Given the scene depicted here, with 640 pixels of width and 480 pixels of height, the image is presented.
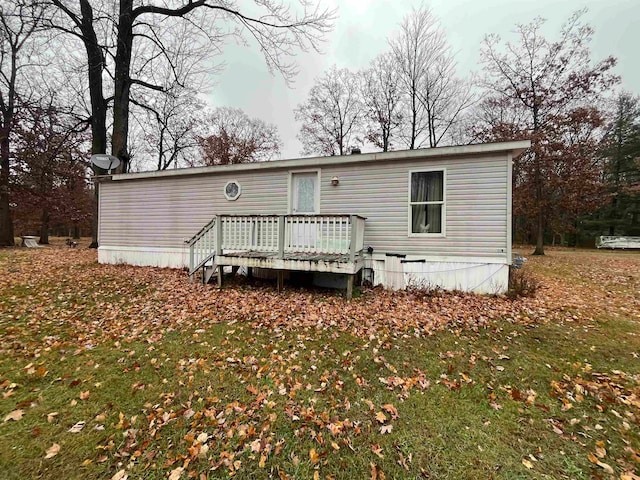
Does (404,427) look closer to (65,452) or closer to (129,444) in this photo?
(129,444)

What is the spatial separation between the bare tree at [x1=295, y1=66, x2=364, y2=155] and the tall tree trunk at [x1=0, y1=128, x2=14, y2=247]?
17181mm

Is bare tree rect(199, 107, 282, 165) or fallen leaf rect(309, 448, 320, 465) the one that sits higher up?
bare tree rect(199, 107, 282, 165)

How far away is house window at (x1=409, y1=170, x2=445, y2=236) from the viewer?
661 centimetres

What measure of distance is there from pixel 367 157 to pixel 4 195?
18020mm

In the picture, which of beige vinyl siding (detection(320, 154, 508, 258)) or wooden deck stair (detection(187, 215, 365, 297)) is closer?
wooden deck stair (detection(187, 215, 365, 297))

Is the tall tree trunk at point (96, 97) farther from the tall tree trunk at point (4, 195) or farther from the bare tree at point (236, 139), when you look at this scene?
the bare tree at point (236, 139)

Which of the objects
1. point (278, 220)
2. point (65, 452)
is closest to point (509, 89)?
point (278, 220)

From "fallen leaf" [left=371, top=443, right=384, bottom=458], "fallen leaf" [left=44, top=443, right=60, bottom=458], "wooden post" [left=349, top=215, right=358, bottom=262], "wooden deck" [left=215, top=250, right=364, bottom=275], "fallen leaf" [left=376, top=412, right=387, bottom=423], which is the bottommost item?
"fallen leaf" [left=44, top=443, right=60, bottom=458]

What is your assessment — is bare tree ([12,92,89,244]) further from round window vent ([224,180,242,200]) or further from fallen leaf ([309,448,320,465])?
fallen leaf ([309,448,320,465])

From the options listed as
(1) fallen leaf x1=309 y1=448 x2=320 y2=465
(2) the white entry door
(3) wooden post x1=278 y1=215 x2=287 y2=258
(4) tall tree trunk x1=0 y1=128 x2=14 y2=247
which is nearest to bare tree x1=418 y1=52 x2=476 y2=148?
(2) the white entry door

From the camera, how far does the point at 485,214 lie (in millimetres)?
6242

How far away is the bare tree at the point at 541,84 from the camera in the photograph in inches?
541

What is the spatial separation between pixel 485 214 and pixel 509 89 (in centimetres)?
1343

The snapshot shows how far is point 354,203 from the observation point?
7223 millimetres
